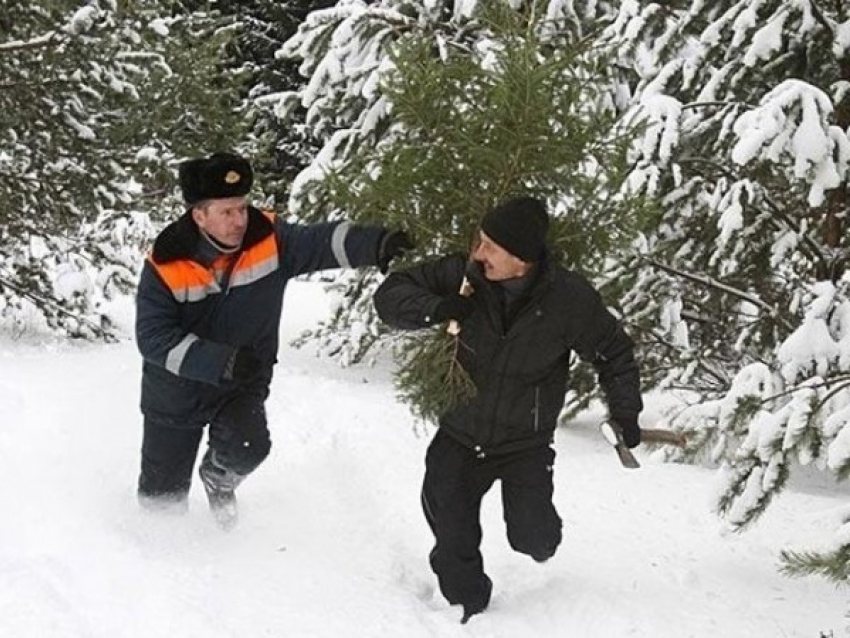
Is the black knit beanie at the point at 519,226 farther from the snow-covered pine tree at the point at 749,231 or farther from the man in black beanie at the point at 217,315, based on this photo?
the snow-covered pine tree at the point at 749,231

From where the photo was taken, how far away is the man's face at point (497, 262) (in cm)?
416

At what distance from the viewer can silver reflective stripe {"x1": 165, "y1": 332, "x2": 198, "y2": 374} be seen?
176 inches

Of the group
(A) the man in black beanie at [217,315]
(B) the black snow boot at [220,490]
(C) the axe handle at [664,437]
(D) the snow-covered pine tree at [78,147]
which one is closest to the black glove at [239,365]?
(A) the man in black beanie at [217,315]

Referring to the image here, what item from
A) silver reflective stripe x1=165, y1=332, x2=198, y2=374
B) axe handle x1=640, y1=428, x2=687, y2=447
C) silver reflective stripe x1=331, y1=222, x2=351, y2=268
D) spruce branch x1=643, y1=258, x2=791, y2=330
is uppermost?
silver reflective stripe x1=331, y1=222, x2=351, y2=268

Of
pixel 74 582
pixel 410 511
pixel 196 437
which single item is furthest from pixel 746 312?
pixel 74 582

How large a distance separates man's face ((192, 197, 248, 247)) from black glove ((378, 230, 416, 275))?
671 mm

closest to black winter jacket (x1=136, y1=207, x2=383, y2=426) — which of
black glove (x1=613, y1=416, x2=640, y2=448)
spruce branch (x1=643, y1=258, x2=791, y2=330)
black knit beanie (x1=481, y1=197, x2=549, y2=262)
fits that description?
black knit beanie (x1=481, y1=197, x2=549, y2=262)

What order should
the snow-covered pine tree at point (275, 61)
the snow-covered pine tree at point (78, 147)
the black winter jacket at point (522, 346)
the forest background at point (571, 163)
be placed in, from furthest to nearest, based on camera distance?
1. the snow-covered pine tree at point (275, 61)
2. the snow-covered pine tree at point (78, 147)
3. the forest background at point (571, 163)
4. the black winter jacket at point (522, 346)

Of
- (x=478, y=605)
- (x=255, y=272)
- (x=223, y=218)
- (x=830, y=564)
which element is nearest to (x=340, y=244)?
(x=255, y=272)

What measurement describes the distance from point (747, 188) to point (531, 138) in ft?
7.17

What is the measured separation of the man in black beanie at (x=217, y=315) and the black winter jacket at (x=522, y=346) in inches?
15.3

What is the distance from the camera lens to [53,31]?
9789mm

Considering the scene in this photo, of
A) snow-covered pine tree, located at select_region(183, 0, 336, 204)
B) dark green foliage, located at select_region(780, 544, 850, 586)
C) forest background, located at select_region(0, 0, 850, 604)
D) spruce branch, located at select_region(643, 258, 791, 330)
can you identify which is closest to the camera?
dark green foliage, located at select_region(780, 544, 850, 586)

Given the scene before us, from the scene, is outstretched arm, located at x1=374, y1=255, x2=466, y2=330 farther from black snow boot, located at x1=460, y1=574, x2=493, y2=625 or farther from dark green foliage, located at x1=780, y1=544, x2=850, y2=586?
dark green foliage, located at x1=780, y1=544, x2=850, y2=586
